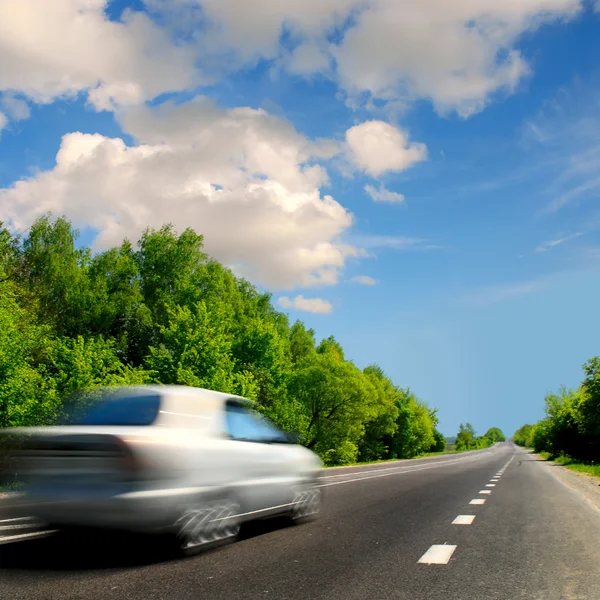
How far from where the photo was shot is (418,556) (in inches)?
260

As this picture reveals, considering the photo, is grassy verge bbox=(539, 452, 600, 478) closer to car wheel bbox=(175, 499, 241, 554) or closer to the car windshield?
car wheel bbox=(175, 499, 241, 554)

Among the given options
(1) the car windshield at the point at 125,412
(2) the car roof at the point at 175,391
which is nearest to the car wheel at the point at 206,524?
(1) the car windshield at the point at 125,412

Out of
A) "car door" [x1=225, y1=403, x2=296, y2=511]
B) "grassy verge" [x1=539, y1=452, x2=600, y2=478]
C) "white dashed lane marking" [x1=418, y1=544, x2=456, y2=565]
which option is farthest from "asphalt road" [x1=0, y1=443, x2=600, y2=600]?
"grassy verge" [x1=539, y1=452, x2=600, y2=478]

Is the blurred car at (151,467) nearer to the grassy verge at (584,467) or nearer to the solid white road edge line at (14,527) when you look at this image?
the solid white road edge line at (14,527)

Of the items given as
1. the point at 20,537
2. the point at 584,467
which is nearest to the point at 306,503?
the point at 20,537

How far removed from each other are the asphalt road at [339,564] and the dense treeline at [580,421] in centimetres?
3109

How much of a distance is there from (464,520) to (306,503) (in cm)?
243

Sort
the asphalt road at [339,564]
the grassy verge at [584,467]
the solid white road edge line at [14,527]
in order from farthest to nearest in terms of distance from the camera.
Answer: the grassy verge at [584,467] < the solid white road edge line at [14,527] < the asphalt road at [339,564]

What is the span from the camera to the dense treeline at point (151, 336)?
25.4 metres

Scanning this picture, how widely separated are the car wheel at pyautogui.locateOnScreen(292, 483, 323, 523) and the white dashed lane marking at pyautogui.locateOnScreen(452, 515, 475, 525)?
2.02 m

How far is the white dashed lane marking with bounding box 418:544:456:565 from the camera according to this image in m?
6.30

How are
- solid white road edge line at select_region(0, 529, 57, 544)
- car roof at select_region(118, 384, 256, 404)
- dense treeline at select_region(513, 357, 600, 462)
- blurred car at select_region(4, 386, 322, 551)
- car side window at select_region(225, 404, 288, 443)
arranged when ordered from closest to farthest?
blurred car at select_region(4, 386, 322, 551) < car roof at select_region(118, 384, 256, 404) < solid white road edge line at select_region(0, 529, 57, 544) < car side window at select_region(225, 404, 288, 443) < dense treeline at select_region(513, 357, 600, 462)

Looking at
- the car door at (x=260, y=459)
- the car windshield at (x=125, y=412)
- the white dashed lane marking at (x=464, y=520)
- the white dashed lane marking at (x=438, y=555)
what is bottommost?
the white dashed lane marking at (x=464, y=520)

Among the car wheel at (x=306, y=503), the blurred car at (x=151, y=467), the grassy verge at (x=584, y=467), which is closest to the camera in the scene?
the blurred car at (x=151, y=467)
